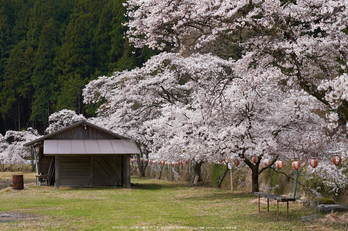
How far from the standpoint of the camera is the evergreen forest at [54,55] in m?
54.8

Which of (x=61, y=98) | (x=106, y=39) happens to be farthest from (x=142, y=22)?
(x=106, y=39)

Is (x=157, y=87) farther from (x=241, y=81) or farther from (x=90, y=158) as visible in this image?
(x=241, y=81)

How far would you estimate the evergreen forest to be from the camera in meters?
54.8

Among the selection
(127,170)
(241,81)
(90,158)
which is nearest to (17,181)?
(90,158)

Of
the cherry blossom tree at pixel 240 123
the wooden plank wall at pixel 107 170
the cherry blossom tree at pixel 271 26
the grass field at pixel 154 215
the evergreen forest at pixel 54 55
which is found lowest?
the grass field at pixel 154 215

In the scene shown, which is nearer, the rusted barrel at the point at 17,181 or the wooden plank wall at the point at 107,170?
the rusted barrel at the point at 17,181

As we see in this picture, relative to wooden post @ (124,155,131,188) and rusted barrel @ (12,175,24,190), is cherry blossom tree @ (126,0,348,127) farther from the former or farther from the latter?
rusted barrel @ (12,175,24,190)

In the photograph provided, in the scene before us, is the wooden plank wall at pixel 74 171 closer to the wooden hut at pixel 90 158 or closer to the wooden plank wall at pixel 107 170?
the wooden hut at pixel 90 158

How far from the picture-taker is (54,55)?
59.1 metres

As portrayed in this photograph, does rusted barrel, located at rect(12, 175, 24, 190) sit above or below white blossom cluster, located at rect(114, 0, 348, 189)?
below

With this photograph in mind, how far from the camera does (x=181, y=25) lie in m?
9.90

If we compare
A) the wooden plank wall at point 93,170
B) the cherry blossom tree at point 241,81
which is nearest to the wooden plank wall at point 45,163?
the wooden plank wall at point 93,170

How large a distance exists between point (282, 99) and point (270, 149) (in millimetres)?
2757

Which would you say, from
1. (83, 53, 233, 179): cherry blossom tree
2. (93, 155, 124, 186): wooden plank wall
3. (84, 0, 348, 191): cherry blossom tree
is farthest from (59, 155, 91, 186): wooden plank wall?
(84, 0, 348, 191): cherry blossom tree
